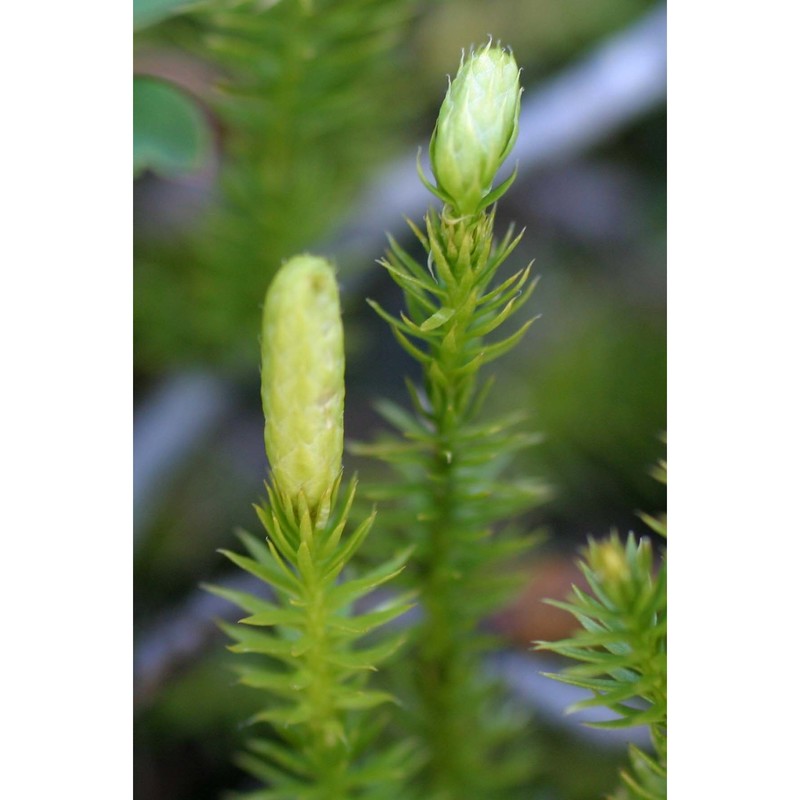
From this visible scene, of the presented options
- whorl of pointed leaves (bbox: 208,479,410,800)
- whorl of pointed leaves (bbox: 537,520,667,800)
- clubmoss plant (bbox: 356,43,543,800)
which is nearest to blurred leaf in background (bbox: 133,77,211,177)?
clubmoss plant (bbox: 356,43,543,800)

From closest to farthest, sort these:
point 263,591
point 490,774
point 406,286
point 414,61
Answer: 1. point 406,286
2. point 490,774
3. point 263,591
4. point 414,61

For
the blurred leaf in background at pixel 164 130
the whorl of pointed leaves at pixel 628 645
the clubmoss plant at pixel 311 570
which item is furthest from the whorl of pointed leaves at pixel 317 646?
the blurred leaf in background at pixel 164 130

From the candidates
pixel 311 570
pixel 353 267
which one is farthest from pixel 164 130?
pixel 311 570

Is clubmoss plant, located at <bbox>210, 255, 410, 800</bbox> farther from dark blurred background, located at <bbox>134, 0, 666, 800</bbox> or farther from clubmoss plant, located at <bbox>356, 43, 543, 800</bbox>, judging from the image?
dark blurred background, located at <bbox>134, 0, 666, 800</bbox>

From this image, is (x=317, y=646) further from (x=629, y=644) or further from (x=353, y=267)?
(x=353, y=267)
